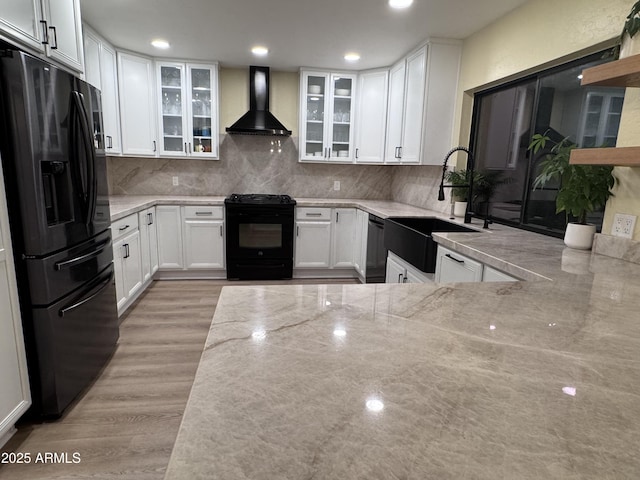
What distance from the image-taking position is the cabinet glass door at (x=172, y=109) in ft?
13.1

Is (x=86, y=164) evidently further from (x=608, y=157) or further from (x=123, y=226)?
(x=608, y=157)

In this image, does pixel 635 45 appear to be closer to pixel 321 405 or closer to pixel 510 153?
pixel 510 153

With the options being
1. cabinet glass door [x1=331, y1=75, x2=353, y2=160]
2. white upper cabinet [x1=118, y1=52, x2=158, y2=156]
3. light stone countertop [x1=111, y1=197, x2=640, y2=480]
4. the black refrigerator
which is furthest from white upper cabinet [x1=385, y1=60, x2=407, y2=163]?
light stone countertop [x1=111, y1=197, x2=640, y2=480]

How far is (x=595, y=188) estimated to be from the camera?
74.3 inches

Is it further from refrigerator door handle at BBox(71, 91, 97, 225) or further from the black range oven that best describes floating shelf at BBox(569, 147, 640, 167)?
the black range oven

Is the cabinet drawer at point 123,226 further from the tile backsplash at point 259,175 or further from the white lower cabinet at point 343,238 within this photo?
the white lower cabinet at point 343,238

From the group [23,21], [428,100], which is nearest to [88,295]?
[23,21]

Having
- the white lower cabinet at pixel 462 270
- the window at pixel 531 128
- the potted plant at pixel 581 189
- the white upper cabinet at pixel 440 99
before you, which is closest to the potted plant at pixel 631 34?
the window at pixel 531 128

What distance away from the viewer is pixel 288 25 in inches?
117

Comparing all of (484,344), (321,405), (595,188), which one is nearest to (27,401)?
(321,405)

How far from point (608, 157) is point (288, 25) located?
2401mm

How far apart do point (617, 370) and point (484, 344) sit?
0.24 m

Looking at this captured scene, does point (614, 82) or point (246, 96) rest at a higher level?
point (246, 96)

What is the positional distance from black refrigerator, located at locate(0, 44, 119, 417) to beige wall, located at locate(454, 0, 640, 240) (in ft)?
8.77
